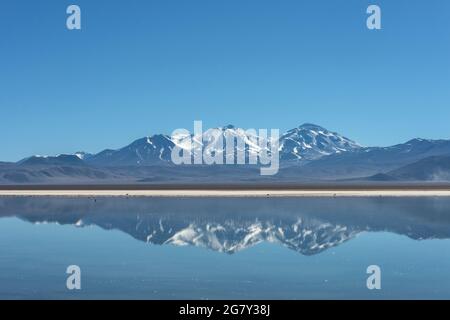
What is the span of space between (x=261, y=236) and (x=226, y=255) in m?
5.99

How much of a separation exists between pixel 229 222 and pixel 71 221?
9717 millimetres

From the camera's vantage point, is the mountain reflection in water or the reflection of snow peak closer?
the reflection of snow peak

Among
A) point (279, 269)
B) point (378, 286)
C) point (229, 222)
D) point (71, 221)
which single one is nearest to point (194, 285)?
point (279, 269)

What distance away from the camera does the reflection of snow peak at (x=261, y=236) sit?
26.7 metres

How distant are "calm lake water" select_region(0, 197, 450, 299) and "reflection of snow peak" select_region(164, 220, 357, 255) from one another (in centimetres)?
5

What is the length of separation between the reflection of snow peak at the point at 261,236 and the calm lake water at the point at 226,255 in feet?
0.16

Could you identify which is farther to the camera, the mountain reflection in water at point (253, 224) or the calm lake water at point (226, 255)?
the mountain reflection in water at point (253, 224)

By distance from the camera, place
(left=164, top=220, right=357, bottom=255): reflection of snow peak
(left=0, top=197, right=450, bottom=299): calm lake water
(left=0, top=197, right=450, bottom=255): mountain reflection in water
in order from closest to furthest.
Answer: (left=0, top=197, right=450, bottom=299): calm lake water → (left=164, top=220, right=357, bottom=255): reflection of snow peak → (left=0, top=197, right=450, bottom=255): mountain reflection in water

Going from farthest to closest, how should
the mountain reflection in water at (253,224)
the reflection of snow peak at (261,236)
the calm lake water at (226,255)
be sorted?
the mountain reflection in water at (253,224), the reflection of snow peak at (261,236), the calm lake water at (226,255)

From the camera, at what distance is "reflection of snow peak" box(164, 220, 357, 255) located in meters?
26.7

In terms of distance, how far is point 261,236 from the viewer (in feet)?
97.7

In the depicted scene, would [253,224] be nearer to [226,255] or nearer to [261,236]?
[261,236]

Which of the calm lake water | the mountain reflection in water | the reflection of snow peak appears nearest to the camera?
the calm lake water
